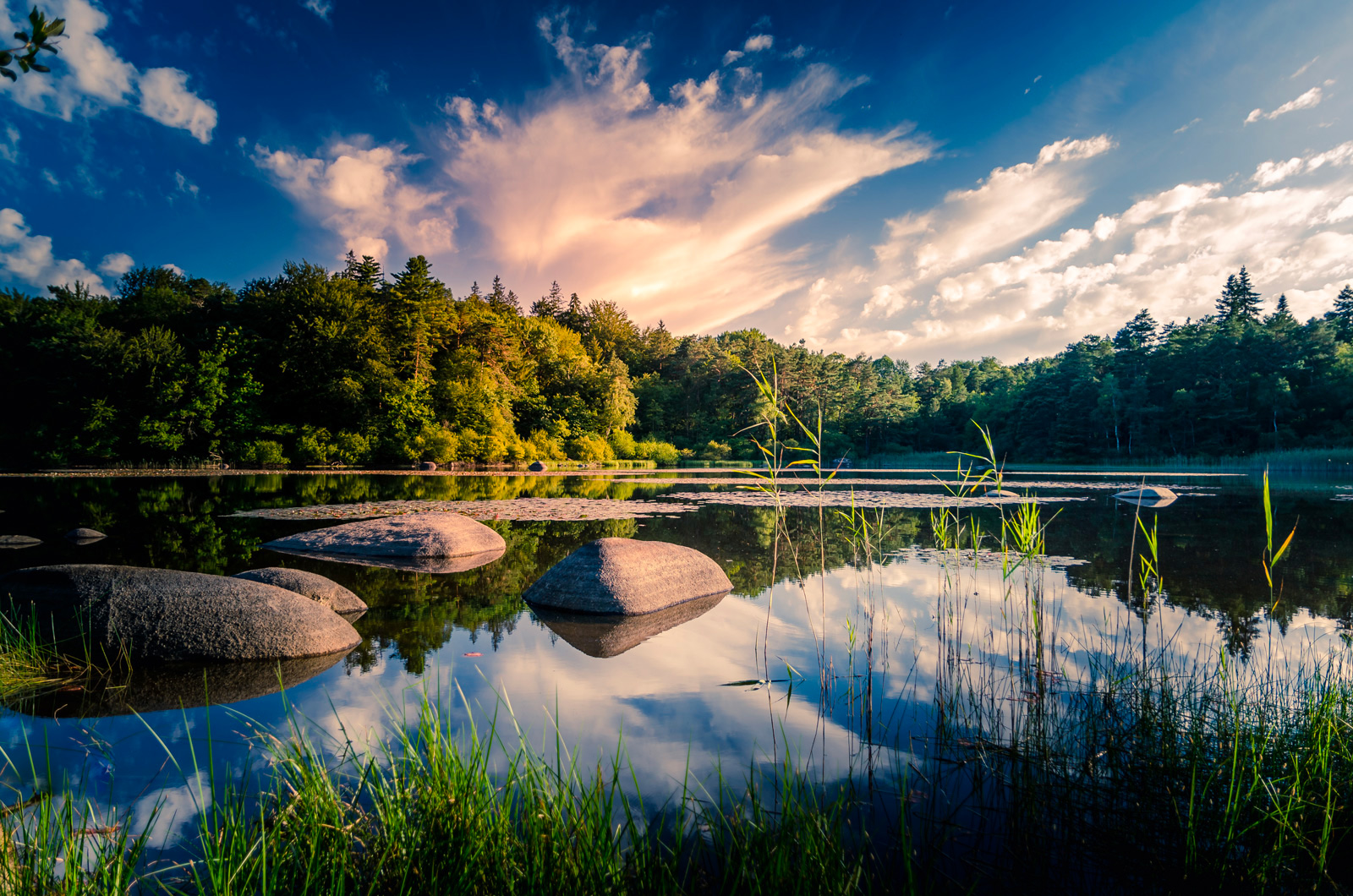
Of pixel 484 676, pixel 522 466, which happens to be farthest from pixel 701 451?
pixel 484 676

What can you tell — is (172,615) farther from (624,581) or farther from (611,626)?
(624,581)

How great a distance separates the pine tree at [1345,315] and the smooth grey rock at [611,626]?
58.7 meters

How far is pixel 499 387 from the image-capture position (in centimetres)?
3553

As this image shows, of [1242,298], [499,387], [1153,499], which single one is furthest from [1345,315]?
[499,387]

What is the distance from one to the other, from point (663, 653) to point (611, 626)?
2.66 ft

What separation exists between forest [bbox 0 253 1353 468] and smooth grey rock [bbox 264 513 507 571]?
22716 millimetres

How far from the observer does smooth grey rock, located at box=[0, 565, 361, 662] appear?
12.4 feet

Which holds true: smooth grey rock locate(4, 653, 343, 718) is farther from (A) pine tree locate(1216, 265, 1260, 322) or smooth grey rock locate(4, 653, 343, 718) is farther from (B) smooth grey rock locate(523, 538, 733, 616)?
(A) pine tree locate(1216, 265, 1260, 322)

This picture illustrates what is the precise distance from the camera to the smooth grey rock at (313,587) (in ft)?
15.9

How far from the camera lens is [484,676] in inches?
137

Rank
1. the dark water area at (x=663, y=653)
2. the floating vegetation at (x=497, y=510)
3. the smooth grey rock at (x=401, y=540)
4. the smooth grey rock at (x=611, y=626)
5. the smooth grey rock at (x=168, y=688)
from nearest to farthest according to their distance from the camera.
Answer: the dark water area at (x=663, y=653) < the smooth grey rock at (x=168, y=688) < the smooth grey rock at (x=611, y=626) < the smooth grey rock at (x=401, y=540) < the floating vegetation at (x=497, y=510)

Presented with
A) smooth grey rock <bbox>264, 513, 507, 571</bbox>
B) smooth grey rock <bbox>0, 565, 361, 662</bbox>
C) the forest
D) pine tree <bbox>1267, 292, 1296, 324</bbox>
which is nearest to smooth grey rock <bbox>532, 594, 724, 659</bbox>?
smooth grey rock <bbox>0, 565, 361, 662</bbox>

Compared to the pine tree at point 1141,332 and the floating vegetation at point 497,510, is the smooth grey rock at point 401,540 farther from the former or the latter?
the pine tree at point 1141,332

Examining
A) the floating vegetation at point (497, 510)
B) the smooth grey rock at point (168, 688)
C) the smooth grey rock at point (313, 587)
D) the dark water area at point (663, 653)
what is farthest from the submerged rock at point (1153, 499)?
the smooth grey rock at point (168, 688)
